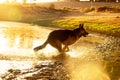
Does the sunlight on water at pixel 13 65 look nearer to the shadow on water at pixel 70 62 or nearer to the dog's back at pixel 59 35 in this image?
the shadow on water at pixel 70 62

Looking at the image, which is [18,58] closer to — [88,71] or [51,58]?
[51,58]

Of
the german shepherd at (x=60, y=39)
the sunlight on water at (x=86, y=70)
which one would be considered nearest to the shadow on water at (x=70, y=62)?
the sunlight on water at (x=86, y=70)

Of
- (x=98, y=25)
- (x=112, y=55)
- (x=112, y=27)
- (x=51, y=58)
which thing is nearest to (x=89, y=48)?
(x=112, y=55)

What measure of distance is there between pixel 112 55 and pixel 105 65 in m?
2.50

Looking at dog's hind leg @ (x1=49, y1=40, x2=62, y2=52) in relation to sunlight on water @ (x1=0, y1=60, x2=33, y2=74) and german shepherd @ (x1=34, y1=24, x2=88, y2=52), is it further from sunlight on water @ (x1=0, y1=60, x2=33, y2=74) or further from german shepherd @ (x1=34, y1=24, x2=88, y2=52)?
sunlight on water @ (x1=0, y1=60, x2=33, y2=74)

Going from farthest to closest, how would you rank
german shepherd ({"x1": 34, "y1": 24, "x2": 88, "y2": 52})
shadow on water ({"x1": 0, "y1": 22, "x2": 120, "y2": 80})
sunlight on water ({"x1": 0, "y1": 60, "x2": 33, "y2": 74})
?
1. german shepherd ({"x1": 34, "y1": 24, "x2": 88, "y2": 52})
2. sunlight on water ({"x1": 0, "y1": 60, "x2": 33, "y2": 74})
3. shadow on water ({"x1": 0, "y1": 22, "x2": 120, "y2": 80})

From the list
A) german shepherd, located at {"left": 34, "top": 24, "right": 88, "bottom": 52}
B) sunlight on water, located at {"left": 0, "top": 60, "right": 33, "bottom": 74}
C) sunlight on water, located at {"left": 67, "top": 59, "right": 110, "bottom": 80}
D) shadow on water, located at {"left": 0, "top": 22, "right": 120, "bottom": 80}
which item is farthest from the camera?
german shepherd, located at {"left": 34, "top": 24, "right": 88, "bottom": 52}

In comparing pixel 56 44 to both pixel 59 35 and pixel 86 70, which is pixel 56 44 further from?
pixel 86 70

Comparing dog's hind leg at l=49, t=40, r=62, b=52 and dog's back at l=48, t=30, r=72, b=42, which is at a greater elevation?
dog's back at l=48, t=30, r=72, b=42

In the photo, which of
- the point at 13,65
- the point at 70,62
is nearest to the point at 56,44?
the point at 70,62

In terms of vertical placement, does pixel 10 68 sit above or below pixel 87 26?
above

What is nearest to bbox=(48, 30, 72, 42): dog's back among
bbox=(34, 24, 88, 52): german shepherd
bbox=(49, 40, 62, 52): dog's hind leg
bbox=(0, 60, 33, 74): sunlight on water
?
bbox=(34, 24, 88, 52): german shepherd

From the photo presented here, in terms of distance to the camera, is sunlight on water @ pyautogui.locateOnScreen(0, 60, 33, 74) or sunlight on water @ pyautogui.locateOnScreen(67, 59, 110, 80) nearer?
sunlight on water @ pyautogui.locateOnScreen(67, 59, 110, 80)

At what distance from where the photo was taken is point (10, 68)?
10.8 metres
